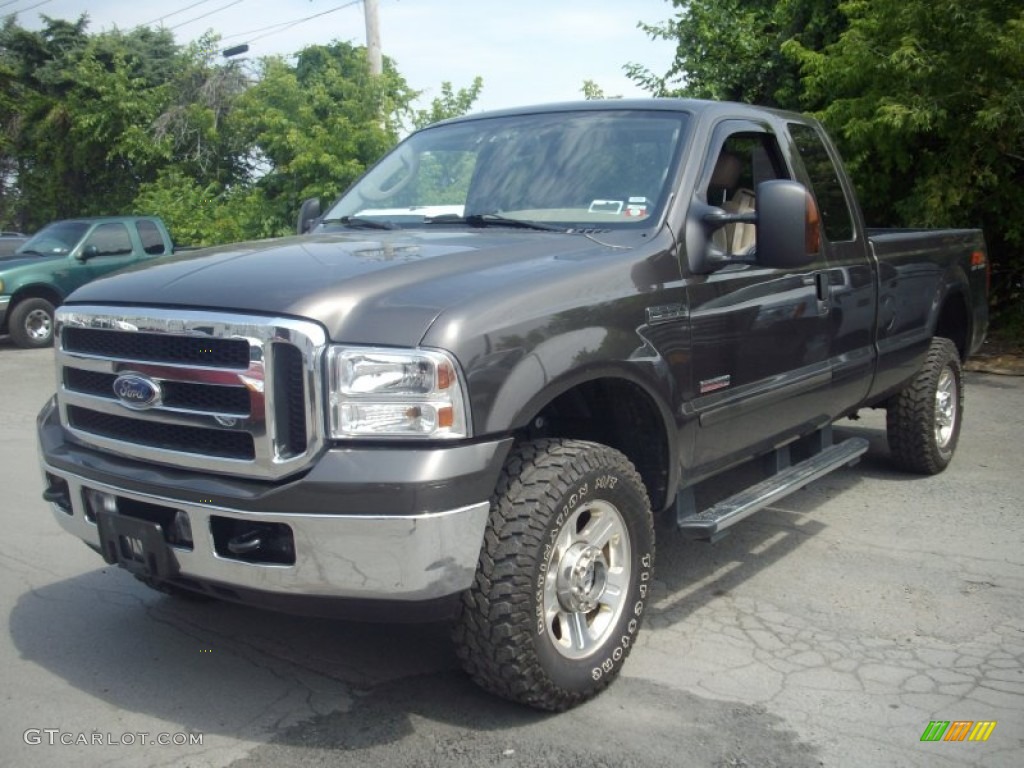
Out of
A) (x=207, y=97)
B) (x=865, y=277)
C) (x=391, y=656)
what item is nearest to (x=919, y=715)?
(x=391, y=656)

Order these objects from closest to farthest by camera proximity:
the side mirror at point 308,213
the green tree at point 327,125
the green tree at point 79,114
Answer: the side mirror at point 308,213, the green tree at point 327,125, the green tree at point 79,114

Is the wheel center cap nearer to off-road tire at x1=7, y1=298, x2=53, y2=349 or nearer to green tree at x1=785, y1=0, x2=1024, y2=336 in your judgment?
green tree at x1=785, y1=0, x2=1024, y2=336

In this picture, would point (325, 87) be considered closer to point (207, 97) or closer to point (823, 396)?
Result: point (207, 97)

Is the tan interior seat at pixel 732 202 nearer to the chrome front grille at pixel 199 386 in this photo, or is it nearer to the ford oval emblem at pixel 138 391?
the chrome front grille at pixel 199 386

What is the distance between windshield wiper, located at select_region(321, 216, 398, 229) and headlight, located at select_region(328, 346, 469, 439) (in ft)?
5.40

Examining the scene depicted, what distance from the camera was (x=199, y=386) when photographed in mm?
3176

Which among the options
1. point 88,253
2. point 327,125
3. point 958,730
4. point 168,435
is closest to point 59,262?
point 88,253

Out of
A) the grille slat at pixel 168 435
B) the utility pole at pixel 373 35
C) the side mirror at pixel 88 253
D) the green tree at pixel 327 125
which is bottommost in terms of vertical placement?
the grille slat at pixel 168 435

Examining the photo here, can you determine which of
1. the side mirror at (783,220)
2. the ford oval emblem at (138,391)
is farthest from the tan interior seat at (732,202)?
the ford oval emblem at (138,391)

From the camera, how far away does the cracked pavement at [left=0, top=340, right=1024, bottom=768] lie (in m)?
3.20

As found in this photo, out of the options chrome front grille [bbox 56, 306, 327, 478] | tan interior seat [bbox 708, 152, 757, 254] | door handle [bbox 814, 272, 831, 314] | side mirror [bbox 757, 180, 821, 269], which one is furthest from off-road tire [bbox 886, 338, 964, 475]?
chrome front grille [bbox 56, 306, 327, 478]

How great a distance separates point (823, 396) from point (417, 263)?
2.39 m

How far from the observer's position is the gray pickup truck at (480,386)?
117 inches

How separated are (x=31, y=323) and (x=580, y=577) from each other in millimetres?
13231
